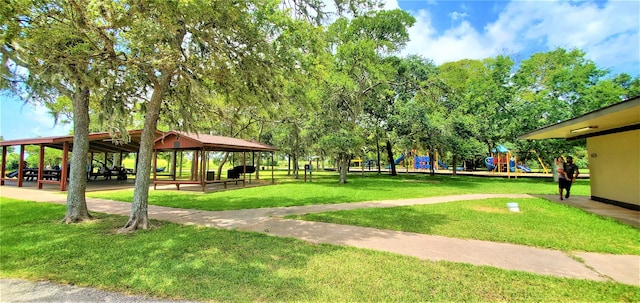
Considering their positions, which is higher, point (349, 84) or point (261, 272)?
point (349, 84)

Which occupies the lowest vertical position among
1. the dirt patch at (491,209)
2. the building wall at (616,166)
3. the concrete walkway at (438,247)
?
the concrete walkway at (438,247)

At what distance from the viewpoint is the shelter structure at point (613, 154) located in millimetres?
8383

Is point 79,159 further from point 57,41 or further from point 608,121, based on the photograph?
point 608,121

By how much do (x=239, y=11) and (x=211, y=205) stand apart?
635 cm

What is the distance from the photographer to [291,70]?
6.80 metres

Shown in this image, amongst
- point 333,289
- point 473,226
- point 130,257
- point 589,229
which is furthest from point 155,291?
point 589,229

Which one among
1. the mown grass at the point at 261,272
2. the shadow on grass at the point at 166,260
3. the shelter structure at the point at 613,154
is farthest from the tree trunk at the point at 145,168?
the shelter structure at the point at 613,154

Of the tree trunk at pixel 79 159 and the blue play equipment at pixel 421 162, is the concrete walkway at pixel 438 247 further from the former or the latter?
the blue play equipment at pixel 421 162

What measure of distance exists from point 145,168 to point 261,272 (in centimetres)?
437

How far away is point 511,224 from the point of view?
6766 millimetres

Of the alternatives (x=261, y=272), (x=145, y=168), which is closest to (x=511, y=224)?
(x=261, y=272)

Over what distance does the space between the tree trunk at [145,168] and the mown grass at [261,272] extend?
79 centimetres

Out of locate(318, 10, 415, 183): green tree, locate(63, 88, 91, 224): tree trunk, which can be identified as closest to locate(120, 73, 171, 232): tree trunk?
locate(63, 88, 91, 224): tree trunk

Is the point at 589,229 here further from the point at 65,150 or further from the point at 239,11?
the point at 65,150
